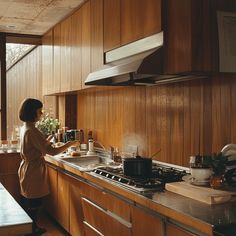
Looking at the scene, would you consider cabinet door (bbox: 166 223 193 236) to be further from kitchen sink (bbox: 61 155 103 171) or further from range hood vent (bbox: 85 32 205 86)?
kitchen sink (bbox: 61 155 103 171)

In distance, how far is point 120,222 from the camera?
2604mm

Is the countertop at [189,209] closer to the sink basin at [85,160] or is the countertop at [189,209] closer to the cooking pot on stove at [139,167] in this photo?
the cooking pot on stove at [139,167]

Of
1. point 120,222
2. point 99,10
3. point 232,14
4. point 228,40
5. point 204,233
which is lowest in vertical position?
point 120,222

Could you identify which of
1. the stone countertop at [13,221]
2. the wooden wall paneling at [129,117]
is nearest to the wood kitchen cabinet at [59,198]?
the wooden wall paneling at [129,117]

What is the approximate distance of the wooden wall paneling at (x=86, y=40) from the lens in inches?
149

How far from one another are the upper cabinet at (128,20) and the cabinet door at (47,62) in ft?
6.02

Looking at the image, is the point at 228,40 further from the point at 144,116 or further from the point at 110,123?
the point at 110,123

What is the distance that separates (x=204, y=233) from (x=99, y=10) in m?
2.42

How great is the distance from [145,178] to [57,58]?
2.60 m

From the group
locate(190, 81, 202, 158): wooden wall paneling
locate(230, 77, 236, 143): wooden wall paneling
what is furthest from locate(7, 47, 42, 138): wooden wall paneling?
locate(230, 77, 236, 143): wooden wall paneling

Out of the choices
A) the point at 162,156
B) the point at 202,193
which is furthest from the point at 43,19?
the point at 202,193

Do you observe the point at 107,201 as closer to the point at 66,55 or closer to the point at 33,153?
the point at 33,153

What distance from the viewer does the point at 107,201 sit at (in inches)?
111

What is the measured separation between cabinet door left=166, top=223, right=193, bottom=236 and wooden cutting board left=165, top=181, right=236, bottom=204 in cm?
21
